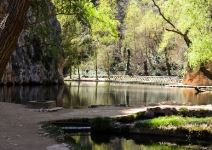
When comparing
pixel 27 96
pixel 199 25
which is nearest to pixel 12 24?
pixel 199 25

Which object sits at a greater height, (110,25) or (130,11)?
(130,11)

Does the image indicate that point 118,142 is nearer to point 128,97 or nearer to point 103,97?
point 128,97

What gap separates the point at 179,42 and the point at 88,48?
1576 centimetres

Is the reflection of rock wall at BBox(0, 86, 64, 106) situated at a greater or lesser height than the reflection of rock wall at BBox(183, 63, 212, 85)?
lesser

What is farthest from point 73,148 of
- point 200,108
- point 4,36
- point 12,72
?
point 12,72

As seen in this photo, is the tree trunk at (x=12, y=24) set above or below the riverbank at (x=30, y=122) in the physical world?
above

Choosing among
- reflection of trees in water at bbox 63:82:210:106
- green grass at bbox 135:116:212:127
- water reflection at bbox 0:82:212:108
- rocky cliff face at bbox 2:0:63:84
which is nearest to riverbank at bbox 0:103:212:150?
green grass at bbox 135:116:212:127

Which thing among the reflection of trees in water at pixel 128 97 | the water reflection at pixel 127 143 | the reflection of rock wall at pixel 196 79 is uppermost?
the reflection of rock wall at pixel 196 79

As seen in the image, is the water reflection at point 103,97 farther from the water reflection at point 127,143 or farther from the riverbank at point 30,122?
the water reflection at point 127,143

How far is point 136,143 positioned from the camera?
684 inches

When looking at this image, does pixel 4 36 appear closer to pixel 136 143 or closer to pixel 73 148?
pixel 73 148

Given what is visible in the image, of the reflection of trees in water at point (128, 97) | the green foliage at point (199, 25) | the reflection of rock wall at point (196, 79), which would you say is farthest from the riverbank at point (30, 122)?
the reflection of rock wall at point (196, 79)

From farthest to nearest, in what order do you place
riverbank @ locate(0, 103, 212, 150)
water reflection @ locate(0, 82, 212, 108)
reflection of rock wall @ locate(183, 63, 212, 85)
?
reflection of rock wall @ locate(183, 63, 212, 85), water reflection @ locate(0, 82, 212, 108), riverbank @ locate(0, 103, 212, 150)

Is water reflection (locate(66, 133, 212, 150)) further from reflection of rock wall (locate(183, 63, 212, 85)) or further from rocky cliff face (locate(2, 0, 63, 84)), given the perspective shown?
reflection of rock wall (locate(183, 63, 212, 85))
